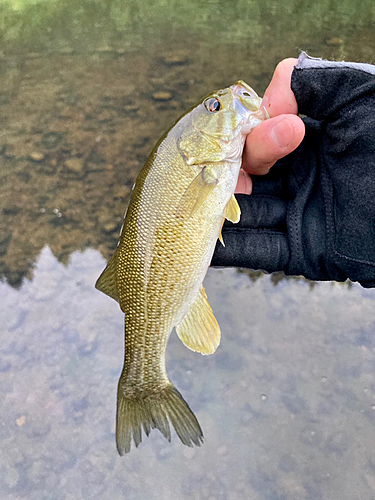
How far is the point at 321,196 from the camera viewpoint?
7.14 feet

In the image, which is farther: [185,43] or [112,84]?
[185,43]

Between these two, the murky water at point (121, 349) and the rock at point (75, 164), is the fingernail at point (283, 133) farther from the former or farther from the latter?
the rock at point (75, 164)

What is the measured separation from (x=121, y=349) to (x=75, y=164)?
188 cm

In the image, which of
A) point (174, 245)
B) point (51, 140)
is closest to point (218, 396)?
point (174, 245)

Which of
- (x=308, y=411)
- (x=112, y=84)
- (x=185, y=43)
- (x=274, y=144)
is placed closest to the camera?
(x=274, y=144)

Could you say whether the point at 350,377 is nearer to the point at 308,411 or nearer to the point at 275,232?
the point at 308,411

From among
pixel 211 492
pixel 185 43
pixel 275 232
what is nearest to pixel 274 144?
pixel 275 232

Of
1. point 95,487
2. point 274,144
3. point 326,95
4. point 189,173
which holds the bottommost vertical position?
point 95,487

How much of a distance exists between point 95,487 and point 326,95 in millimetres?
2484

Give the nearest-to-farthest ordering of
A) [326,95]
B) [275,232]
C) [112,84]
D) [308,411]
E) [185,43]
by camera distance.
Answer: [326,95]
[275,232]
[308,411]
[112,84]
[185,43]

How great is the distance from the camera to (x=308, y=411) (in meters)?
2.56

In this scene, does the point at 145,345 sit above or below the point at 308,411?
above

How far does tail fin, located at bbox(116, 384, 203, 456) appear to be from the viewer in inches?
78.3

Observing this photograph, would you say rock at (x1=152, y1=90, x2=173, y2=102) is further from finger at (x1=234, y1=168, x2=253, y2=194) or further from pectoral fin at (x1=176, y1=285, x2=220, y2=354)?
pectoral fin at (x1=176, y1=285, x2=220, y2=354)
